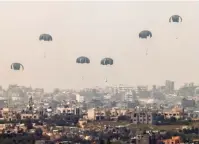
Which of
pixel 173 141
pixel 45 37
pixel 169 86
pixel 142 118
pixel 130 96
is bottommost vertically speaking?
pixel 173 141

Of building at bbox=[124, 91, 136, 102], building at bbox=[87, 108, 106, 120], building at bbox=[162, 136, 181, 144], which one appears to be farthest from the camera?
building at bbox=[124, 91, 136, 102]

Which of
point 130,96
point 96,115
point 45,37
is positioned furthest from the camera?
point 130,96

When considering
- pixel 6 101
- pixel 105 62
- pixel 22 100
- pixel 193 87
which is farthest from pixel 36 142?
pixel 193 87

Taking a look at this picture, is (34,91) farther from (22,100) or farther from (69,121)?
(69,121)

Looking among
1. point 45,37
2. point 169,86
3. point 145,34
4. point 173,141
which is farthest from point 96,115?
point 169,86

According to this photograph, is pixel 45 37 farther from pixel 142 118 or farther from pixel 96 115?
pixel 96 115

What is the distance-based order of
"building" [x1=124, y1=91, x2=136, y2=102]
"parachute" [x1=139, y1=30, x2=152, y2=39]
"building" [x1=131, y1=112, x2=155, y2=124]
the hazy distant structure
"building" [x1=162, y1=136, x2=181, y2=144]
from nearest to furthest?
"parachute" [x1=139, y1=30, x2=152, y2=39] → "building" [x1=162, y1=136, x2=181, y2=144] → "building" [x1=131, y1=112, x2=155, y2=124] → the hazy distant structure → "building" [x1=124, y1=91, x2=136, y2=102]

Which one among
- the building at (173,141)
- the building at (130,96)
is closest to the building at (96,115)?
the building at (173,141)

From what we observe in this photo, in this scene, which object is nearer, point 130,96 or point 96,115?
point 96,115

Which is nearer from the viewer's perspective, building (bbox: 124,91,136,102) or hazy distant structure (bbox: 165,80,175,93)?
hazy distant structure (bbox: 165,80,175,93)

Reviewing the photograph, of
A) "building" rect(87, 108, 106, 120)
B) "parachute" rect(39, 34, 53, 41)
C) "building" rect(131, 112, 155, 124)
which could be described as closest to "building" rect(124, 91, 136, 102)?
"building" rect(87, 108, 106, 120)

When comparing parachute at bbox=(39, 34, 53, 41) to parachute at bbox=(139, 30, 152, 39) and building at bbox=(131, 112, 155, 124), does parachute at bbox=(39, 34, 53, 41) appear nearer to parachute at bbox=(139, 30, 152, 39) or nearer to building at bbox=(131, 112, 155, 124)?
parachute at bbox=(139, 30, 152, 39)
